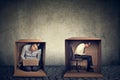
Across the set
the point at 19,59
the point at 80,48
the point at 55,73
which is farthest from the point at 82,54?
the point at 19,59

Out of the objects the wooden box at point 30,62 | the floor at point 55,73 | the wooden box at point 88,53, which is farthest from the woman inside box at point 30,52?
the wooden box at point 88,53

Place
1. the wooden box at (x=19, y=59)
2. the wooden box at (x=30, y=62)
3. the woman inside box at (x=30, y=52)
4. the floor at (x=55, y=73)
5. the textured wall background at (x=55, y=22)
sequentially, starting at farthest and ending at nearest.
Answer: the textured wall background at (x=55, y=22)
the woman inside box at (x=30, y=52)
the wooden box at (x=30, y=62)
the wooden box at (x=19, y=59)
the floor at (x=55, y=73)

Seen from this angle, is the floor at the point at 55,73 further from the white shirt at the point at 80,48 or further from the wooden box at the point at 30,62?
the white shirt at the point at 80,48

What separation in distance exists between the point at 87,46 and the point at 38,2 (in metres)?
2.32

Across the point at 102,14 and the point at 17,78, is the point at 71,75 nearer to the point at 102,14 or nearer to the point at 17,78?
the point at 17,78

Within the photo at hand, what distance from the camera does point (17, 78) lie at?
730 cm

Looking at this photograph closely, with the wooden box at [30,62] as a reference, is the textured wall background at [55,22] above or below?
above

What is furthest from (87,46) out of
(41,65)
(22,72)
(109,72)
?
(22,72)

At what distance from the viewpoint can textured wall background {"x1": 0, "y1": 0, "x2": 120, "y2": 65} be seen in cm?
885

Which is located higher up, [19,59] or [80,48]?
[80,48]

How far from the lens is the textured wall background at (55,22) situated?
29.0ft

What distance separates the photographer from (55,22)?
29.3ft

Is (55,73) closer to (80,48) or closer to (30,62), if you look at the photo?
(30,62)

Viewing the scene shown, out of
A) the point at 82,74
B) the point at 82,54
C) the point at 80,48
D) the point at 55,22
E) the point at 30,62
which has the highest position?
the point at 55,22
